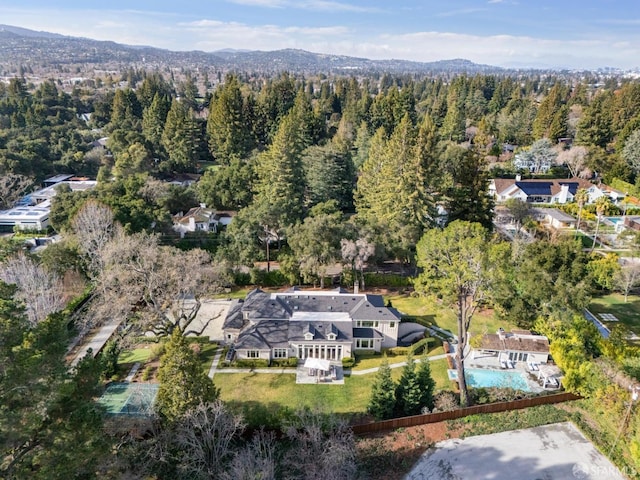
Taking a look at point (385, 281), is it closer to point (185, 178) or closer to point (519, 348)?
point (519, 348)

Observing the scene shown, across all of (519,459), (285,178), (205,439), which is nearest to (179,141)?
(285,178)

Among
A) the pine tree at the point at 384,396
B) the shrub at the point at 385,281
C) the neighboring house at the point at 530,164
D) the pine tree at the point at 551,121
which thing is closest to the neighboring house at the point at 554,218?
the neighboring house at the point at 530,164

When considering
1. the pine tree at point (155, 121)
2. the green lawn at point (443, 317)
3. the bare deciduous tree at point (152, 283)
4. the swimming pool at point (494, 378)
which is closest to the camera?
the swimming pool at point (494, 378)

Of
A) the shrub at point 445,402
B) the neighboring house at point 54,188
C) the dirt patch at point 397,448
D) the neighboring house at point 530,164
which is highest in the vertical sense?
the neighboring house at point 530,164

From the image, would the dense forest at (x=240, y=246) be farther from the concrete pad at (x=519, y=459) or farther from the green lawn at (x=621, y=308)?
the concrete pad at (x=519, y=459)

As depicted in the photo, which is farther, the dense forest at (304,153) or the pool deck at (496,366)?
the dense forest at (304,153)

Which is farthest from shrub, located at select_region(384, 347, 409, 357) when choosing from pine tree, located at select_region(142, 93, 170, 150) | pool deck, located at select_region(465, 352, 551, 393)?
pine tree, located at select_region(142, 93, 170, 150)

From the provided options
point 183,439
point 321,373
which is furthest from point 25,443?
point 321,373

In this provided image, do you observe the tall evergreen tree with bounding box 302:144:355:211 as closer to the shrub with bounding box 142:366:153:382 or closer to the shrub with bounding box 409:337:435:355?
the shrub with bounding box 409:337:435:355
